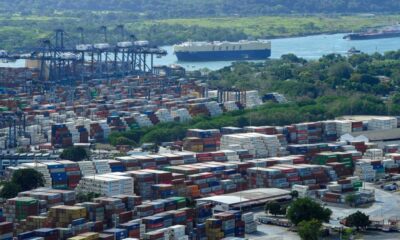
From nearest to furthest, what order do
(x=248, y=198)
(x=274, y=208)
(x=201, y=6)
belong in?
1. (x=274, y=208)
2. (x=248, y=198)
3. (x=201, y=6)

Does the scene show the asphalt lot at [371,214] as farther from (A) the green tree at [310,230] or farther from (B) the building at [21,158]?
(B) the building at [21,158]

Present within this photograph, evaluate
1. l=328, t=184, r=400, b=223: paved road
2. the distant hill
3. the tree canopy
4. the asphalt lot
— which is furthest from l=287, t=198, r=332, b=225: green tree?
the distant hill

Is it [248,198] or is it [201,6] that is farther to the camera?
[201,6]

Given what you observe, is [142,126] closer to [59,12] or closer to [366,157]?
[366,157]

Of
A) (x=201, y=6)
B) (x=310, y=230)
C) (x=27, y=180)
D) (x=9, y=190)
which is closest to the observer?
(x=310, y=230)

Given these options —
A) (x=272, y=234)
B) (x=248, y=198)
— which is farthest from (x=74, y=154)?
(x=272, y=234)

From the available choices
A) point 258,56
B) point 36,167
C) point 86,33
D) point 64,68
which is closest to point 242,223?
point 36,167

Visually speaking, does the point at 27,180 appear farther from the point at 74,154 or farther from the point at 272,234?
the point at 272,234
